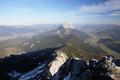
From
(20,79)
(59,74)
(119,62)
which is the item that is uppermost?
(59,74)

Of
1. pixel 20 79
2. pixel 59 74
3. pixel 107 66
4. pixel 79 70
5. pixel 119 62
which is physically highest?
pixel 107 66

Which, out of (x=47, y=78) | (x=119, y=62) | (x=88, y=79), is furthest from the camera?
(x=119, y=62)

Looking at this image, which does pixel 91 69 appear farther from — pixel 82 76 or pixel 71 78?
pixel 71 78

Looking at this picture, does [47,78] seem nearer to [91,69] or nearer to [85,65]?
[85,65]

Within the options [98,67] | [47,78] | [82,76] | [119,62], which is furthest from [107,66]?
[119,62]

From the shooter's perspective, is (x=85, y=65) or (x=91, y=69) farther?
(x=85, y=65)

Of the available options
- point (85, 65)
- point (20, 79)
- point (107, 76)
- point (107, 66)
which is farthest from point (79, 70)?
point (20, 79)

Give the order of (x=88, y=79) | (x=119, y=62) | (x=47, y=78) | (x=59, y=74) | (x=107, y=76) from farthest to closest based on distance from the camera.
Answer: (x=119, y=62), (x=47, y=78), (x=59, y=74), (x=88, y=79), (x=107, y=76)

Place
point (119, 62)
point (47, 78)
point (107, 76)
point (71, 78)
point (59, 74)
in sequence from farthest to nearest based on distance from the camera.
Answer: point (119, 62)
point (47, 78)
point (59, 74)
point (71, 78)
point (107, 76)

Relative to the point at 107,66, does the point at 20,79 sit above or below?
below
